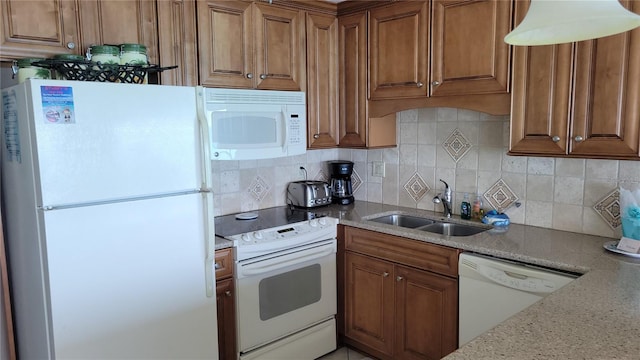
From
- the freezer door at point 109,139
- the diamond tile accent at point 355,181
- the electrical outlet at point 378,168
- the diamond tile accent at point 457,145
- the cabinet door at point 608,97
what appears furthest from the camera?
the diamond tile accent at point 355,181

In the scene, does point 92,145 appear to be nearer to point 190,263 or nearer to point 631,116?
point 190,263

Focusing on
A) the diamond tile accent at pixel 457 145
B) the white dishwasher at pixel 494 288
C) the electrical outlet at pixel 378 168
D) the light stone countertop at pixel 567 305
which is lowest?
the white dishwasher at pixel 494 288

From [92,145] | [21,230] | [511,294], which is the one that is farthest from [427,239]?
[21,230]

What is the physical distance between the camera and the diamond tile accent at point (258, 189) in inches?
126

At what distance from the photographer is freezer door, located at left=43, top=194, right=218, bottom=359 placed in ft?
5.82

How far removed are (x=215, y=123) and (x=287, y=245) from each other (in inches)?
31.0

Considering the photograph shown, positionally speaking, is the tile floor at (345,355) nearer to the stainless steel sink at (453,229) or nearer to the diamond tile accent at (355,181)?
the stainless steel sink at (453,229)

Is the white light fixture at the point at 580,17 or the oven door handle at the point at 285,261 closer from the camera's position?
the white light fixture at the point at 580,17

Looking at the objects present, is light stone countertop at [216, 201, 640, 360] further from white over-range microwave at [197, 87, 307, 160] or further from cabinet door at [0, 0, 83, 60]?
cabinet door at [0, 0, 83, 60]

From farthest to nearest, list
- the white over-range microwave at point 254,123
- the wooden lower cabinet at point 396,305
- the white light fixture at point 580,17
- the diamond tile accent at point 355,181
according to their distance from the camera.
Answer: the diamond tile accent at point 355,181, the white over-range microwave at point 254,123, the wooden lower cabinet at point 396,305, the white light fixture at point 580,17

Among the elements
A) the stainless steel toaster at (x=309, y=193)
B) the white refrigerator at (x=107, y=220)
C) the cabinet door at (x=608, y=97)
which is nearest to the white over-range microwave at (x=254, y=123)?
the stainless steel toaster at (x=309, y=193)

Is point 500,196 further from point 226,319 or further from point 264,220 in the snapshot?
point 226,319

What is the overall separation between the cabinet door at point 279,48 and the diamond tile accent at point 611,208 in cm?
184

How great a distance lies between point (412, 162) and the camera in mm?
3209
